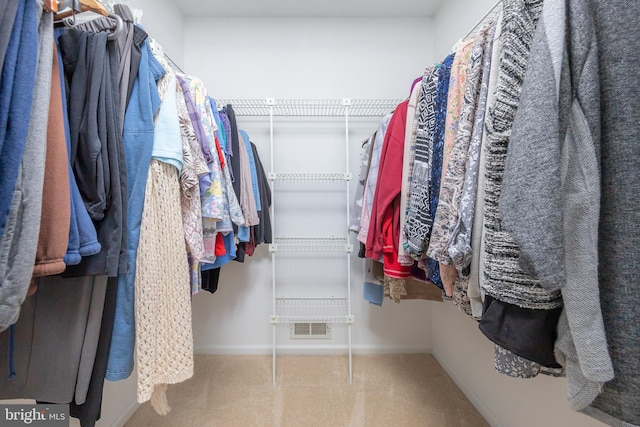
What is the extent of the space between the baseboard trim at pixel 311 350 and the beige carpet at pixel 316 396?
0.17ft

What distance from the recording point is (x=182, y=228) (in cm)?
83

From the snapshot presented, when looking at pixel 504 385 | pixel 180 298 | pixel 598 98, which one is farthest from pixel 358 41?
pixel 504 385

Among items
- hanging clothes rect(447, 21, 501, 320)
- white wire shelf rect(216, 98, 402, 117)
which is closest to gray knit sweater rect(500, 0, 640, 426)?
hanging clothes rect(447, 21, 501, 320)

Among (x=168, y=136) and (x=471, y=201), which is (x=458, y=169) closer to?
(x=471, y=201)

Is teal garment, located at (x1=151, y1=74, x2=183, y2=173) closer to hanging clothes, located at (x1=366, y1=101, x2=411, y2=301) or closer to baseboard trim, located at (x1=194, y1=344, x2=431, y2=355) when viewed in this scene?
hanging clothes, located at (x1=366, y1=101, x2=411, y2=301)

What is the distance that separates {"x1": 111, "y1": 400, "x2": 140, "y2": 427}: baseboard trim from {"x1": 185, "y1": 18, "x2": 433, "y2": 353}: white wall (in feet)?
1.75

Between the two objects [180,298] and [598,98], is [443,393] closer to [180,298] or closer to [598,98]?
[180,298]

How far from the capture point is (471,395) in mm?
1454

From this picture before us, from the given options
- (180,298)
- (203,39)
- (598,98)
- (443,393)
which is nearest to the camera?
(598,98)

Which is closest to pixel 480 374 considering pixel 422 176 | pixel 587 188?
pixel 422 176

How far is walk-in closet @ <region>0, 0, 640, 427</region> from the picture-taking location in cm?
43

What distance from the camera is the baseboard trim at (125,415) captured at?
1.29m

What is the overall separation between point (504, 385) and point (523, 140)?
1336mm

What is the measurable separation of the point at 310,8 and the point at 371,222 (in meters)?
1.60
